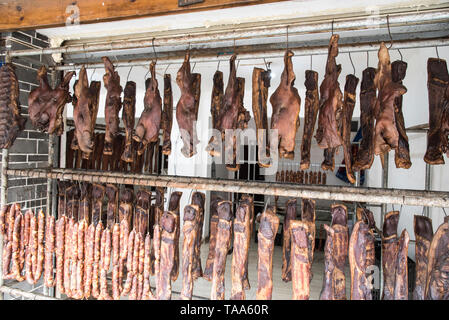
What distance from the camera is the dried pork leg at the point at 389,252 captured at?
2.05 metres

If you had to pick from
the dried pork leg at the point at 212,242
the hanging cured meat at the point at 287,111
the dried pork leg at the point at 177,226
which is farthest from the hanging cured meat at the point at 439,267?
the dried pork leg at the point at 177,226

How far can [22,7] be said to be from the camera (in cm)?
280

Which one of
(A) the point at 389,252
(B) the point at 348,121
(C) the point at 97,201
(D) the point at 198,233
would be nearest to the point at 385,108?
(B) the point at 348,121

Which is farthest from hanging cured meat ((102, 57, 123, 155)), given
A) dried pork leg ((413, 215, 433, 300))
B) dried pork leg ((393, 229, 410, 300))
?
dried pork leg ((413, 215, 433, 300))

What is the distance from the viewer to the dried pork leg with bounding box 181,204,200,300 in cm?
232

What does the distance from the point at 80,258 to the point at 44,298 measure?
22.4 inches

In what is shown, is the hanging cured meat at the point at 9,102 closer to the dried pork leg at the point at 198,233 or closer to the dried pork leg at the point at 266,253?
the dried pork leg at the point at 198,233

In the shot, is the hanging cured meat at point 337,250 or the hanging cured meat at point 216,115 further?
the hanging cured meat at point 216,115

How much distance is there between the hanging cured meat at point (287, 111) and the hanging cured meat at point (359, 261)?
0.72 meters

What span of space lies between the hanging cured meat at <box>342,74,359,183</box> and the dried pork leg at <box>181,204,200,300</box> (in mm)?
1212

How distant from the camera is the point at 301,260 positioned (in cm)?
209

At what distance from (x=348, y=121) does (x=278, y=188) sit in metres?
0.73

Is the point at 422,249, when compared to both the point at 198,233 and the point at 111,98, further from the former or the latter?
the point at 111,98
